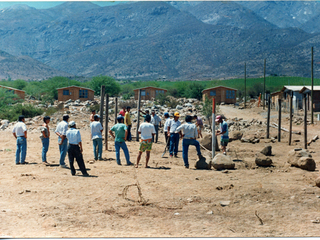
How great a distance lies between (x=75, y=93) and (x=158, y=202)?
4473 cm

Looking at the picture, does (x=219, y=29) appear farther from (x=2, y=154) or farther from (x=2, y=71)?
(x=2, y=154)

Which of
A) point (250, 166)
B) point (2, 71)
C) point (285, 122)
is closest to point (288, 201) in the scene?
point (250, 166)

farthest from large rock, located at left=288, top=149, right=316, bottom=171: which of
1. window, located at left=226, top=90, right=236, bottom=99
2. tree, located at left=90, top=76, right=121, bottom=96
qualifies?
tree, located at left=90, top=76, right=121, bottom=96

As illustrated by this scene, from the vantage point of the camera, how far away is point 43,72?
168 meters

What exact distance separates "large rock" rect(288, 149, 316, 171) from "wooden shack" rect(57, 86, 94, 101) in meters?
41.8

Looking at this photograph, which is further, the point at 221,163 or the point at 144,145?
→ the point at 221,163

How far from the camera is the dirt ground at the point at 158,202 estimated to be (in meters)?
6.48

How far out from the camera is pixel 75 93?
167ft

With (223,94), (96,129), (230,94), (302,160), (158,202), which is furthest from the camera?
(230,94)

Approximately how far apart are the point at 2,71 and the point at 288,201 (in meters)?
162

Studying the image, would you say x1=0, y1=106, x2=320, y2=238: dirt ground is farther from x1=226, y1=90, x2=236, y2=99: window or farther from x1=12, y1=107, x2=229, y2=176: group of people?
x1=226, y1=90, x2=236, y2=99: window

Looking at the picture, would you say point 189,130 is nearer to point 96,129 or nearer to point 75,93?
point 96,129

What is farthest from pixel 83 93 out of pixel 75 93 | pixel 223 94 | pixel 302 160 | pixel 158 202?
pixel 158 202

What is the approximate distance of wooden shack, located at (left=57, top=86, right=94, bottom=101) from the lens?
51000mm
